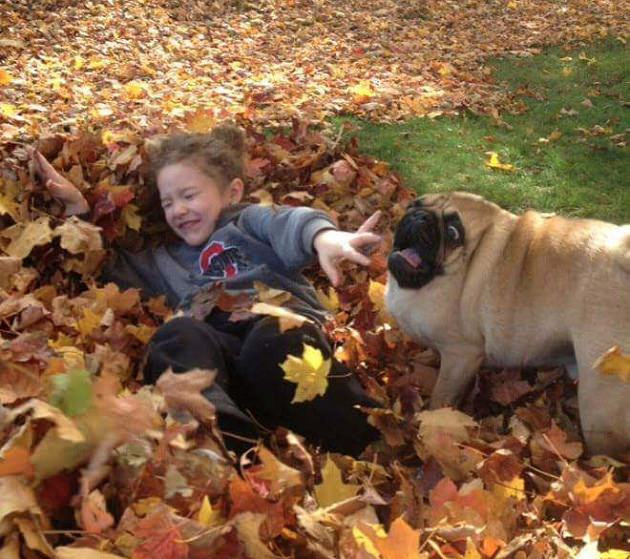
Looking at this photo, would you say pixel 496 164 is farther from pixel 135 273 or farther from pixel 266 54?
pixel 266 54

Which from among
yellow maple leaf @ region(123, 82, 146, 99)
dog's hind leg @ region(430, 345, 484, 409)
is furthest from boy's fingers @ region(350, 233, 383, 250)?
yellow maple leaf @ region(123, 82, 146, 99)

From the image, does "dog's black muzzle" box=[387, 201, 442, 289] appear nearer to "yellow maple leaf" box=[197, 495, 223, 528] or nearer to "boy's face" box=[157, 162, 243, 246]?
"boy's face" box=[157, 162, 243, 246]

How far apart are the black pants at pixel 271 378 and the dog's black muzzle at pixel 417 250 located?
437 millimetres

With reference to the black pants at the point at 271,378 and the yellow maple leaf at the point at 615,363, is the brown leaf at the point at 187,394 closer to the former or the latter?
the black pants at the point at 271,378

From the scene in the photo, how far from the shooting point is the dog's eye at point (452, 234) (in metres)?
3.09

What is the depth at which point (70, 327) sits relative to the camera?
3.30 metres

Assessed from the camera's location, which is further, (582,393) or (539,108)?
(539,108)

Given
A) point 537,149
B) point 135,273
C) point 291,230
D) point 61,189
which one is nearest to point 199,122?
point 61,189

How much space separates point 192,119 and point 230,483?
372 centimetres

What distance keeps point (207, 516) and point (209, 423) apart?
557 millimetres

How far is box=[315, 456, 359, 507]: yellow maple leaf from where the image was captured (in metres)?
2.32

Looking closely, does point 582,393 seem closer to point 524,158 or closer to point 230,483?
point 230,483

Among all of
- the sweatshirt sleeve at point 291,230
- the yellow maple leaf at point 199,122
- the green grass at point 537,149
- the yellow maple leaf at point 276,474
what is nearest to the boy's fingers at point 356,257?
the sweatshirt sleeve at point 291,230

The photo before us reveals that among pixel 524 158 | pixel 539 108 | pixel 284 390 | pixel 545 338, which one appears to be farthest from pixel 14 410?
pixel 539 108
